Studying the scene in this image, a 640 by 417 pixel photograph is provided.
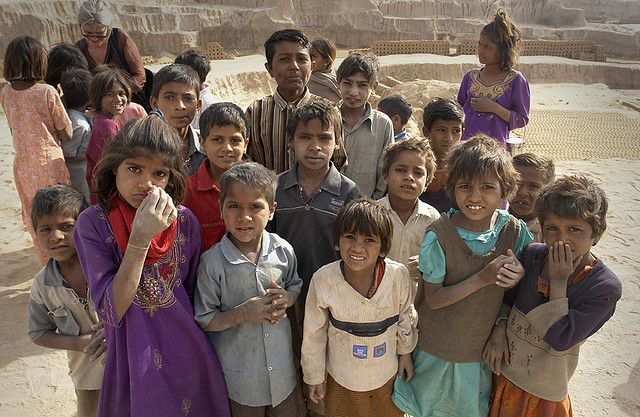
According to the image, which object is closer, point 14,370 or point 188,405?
point 188,405

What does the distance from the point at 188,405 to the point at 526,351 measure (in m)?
1.41

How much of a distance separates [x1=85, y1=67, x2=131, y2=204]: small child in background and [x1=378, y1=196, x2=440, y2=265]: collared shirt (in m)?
2.01

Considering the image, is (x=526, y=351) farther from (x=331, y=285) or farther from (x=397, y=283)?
(x=331, y=285)

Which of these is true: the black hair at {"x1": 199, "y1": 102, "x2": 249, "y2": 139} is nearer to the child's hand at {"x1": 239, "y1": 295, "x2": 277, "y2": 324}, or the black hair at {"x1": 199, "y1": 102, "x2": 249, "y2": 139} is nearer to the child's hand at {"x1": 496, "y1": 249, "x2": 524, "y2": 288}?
the child's hand at {"x1": 239, "y1": 295, "x2": 277, "y2": 324}

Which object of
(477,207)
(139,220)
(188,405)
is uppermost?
(139,220)

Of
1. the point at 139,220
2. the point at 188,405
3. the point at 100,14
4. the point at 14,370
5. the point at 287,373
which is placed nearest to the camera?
the point at 139,220

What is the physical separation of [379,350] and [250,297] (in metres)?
0.61

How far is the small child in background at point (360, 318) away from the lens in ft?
6.54

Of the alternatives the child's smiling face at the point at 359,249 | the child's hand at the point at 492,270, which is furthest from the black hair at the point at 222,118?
the child's hand at the point at 492,270

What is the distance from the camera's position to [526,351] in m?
2.00

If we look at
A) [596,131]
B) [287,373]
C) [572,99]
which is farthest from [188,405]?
[572,99]

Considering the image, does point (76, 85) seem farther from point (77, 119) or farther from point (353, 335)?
point (353, 335)

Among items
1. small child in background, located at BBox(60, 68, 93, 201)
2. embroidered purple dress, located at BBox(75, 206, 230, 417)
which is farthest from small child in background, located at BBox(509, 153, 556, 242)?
small child in background, located at BBox(60, 68, 93, 201)

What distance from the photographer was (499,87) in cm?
367
